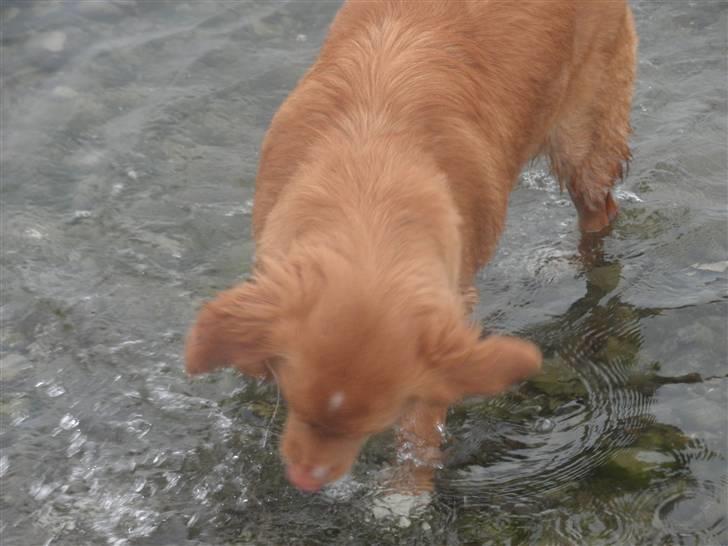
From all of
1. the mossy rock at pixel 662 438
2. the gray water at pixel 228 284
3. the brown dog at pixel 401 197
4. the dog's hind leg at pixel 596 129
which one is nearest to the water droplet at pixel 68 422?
the gray water at pixel 228 284

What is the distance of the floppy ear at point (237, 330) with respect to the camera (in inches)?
137

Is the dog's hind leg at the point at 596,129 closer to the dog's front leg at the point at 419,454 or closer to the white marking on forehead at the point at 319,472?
the dog's front leg at the point at 419,454

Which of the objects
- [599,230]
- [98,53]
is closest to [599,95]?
[599,230]

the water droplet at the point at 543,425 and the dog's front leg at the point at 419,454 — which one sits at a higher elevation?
the dog's front leg at the point at 419,454

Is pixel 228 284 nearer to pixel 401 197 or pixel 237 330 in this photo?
pixel 401 197

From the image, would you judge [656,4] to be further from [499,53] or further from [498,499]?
[498,499]

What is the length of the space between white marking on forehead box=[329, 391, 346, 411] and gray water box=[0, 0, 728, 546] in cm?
147

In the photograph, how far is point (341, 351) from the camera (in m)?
3.25

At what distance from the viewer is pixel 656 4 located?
8883 millimetres

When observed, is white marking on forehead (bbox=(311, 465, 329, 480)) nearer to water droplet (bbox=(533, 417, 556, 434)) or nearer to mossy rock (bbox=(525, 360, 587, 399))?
water droplet (bbox=(533, 417, 556, 434))

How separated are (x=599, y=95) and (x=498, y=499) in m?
2.43

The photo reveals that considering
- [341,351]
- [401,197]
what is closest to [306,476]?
[341,351]

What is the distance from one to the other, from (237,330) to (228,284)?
2742 millimetres

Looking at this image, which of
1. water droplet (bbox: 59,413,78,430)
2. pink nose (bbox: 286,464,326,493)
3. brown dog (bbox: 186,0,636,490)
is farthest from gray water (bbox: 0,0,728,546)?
pink nose (bbox: 286,464,326,493)
